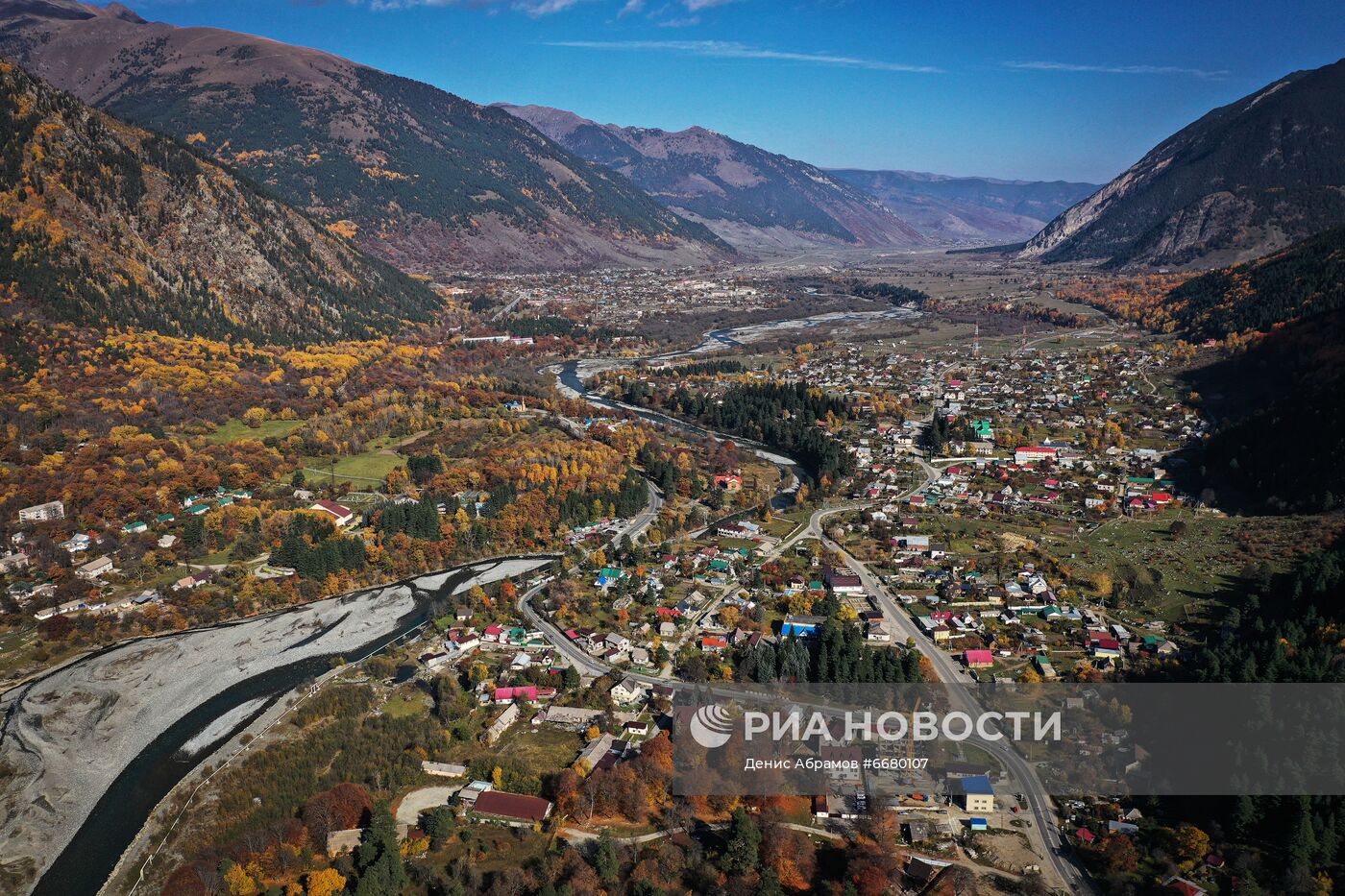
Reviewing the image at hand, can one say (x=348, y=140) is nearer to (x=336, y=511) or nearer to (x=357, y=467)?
(x=357, y=467)

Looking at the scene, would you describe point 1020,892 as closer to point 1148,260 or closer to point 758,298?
point 758,298

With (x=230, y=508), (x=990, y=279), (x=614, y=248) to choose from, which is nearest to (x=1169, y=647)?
(x=230, y=508)

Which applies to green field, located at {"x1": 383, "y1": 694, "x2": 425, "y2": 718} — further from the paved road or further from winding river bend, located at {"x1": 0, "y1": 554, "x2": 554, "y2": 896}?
the paved road

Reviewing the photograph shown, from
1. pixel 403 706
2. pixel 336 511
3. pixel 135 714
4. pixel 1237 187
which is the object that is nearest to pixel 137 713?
pixel 135 714

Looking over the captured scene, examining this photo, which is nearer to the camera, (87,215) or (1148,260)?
(87,215)

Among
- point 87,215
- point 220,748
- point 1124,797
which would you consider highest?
point 87,215
